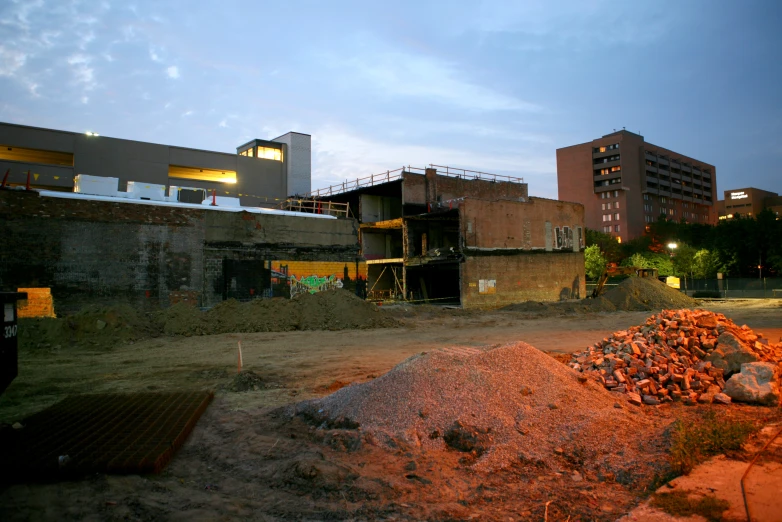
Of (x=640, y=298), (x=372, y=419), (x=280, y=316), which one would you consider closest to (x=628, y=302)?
(x=640, y=298)

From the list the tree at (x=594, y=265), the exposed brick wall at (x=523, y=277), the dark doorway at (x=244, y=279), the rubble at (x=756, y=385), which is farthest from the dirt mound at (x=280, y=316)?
the tree at (x=594, y=265)

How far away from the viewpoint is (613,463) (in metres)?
5.52

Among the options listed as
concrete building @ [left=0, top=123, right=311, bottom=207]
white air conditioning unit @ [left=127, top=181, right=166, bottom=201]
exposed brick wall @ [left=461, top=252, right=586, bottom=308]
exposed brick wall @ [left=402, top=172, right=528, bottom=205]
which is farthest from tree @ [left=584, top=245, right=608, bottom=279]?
white air conditioning unit @ [left=127, top=181, right=166, bottom=201]

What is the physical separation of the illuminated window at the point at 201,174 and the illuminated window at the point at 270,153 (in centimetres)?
382

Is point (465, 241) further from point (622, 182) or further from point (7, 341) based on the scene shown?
point (622, 182)

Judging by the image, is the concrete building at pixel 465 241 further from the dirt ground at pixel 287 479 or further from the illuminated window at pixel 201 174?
the dirt ground at pixel 287 479

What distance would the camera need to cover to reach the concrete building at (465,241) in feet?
113

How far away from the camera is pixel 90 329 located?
54.9 feet

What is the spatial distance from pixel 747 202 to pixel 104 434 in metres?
164

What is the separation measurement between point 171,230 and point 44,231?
4882mm

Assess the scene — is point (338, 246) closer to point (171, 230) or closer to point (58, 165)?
point (171, 230)

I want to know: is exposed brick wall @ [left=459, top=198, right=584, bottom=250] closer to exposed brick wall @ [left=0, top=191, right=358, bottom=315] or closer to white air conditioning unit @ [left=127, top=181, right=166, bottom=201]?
exposed brick wall @ [left=0, top=191, right=358, bottom=315]

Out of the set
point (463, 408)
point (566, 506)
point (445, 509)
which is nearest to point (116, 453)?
point (445, 509)

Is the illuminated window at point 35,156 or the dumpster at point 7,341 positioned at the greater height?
the illuminated window at point 35,156
